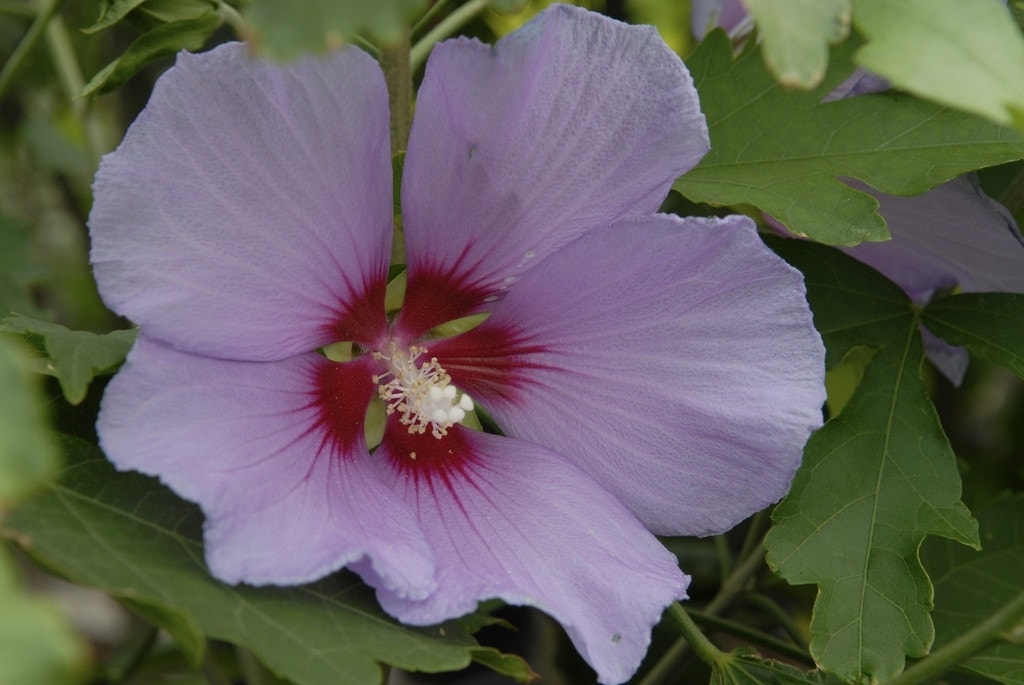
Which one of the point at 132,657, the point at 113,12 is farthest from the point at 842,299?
the point at 132,657

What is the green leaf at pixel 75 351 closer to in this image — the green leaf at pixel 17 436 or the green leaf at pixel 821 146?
the green leaf at pixel 17 436

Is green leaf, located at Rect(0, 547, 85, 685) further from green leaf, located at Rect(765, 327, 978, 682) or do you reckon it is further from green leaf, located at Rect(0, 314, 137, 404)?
green leaf, located at Rect(765, 327, 978, 682)

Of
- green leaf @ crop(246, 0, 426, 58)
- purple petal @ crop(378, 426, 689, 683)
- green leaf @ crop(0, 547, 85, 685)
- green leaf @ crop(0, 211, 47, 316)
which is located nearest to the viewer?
green leaf @ crop(0, 547, 85, 685)

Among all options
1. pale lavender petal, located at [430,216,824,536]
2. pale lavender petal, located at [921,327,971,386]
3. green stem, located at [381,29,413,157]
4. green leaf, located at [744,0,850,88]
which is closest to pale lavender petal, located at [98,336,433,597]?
pale lavender petal, located at [430,216,824,536]

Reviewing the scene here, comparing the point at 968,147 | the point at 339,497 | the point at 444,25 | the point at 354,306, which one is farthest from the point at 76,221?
the point at 968,147

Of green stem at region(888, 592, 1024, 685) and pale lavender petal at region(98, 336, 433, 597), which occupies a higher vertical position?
pale lavender petal at region(98, 336, 433, 597)

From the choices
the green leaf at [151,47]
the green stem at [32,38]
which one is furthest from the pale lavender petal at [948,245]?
the green stem at [32,38]
